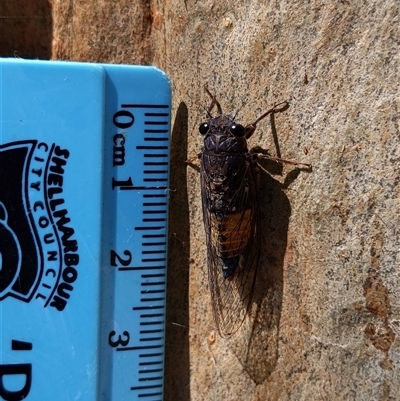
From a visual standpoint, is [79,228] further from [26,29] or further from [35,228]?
[26,29]

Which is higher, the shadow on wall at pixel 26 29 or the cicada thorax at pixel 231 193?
the shadow on wall at pixel 26 29

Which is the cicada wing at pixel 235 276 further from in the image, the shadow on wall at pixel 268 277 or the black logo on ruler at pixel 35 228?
the black logo on ruler at pixel 35 228

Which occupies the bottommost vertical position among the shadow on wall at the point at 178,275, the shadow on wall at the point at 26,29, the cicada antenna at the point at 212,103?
the shadow on wall at the point at 178,275

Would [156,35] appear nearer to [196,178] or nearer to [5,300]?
[196,178]

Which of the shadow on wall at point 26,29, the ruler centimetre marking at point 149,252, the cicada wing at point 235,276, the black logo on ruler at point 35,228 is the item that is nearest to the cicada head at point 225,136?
the cicada wing at point 235,276

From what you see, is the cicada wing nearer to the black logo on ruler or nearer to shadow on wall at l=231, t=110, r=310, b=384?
shadow on wall at l=231, t=110, r=310, b=384

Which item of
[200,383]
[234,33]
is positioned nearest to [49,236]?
[200,383]

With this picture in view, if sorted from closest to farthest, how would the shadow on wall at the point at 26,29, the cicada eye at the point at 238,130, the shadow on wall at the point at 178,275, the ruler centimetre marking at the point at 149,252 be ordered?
the cicada eye at the point at 238,130, the ruler centimetre marking at the point at 149,252, the shadow on wall at the point at 178,275, the shadow on wall at the point at 26,29

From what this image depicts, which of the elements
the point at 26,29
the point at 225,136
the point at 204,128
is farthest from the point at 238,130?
the point at 26,29

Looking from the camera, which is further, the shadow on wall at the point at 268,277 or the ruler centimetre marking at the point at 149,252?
the ruler centimetre marking at the point at 149,252
